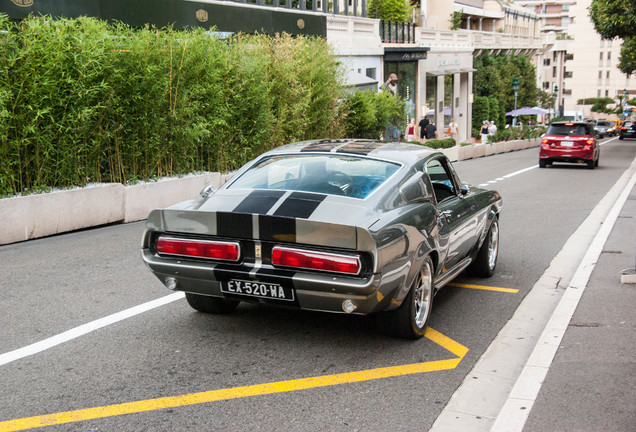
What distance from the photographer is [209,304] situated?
19.0ft

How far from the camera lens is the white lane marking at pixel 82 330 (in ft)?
16.1

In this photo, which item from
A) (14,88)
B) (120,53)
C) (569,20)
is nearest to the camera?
(14,88)

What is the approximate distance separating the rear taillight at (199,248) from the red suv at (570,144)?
21.4 m

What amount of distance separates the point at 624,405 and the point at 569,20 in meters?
164

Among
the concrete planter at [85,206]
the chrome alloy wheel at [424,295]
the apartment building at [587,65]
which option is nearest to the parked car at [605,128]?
the concrete planter at [85,206]

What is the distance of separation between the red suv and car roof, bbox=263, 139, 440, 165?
19.3m

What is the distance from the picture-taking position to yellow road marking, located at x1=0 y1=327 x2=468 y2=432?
3.83 meters

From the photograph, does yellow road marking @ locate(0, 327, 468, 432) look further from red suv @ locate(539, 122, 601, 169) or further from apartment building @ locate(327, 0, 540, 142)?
apartment building @ locate(327, 0, 540, 142)

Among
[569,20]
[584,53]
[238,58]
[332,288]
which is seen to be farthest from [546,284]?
[569,20]

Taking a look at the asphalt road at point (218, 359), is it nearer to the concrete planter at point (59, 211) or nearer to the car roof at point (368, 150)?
the car roof at point (368, 150)

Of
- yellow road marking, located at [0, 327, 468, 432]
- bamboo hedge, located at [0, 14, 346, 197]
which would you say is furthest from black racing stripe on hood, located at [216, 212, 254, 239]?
bamboo hedge, located at [0, 14, 346, 197]

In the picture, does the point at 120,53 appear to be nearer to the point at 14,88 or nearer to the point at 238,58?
the point at 14,88

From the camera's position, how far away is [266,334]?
5.37m

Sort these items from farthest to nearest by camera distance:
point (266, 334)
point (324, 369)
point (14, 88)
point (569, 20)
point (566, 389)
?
1. point (569, 20)
2. point (14, 88)
3. point (266, 334)
4. point (324, 369)
5. point (566, 389)
